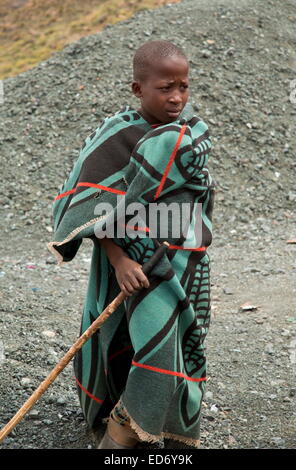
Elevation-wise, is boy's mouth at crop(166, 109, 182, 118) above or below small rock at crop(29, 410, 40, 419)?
above

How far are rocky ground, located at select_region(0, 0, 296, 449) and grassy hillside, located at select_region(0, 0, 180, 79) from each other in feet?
9.75

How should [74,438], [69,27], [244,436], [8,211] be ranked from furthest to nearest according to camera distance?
[69,27] < [8,211] < [244,436] < [74,438]

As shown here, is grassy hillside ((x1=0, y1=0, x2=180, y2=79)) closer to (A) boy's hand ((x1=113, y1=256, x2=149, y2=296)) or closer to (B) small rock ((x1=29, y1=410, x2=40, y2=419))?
(B) small rock ((x1=29, y1=410, x2=40, y2=419))

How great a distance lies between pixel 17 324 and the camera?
3.92 m

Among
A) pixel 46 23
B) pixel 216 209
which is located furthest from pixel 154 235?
pixel 46 23

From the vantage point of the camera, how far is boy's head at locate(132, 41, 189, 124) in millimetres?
Answer: 2266

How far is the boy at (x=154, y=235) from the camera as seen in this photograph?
2273 millimetres

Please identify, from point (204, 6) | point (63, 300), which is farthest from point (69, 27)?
point (63, 300)

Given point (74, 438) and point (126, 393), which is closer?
point (126, 393)

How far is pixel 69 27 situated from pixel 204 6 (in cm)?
440

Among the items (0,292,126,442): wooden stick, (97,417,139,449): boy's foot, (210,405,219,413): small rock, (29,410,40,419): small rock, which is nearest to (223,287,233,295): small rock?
(210,405,219,413): small rock

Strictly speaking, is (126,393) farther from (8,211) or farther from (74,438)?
(8,211)

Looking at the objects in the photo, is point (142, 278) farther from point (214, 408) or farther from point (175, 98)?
point (214, 408)

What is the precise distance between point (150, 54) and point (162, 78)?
0.29 feet
